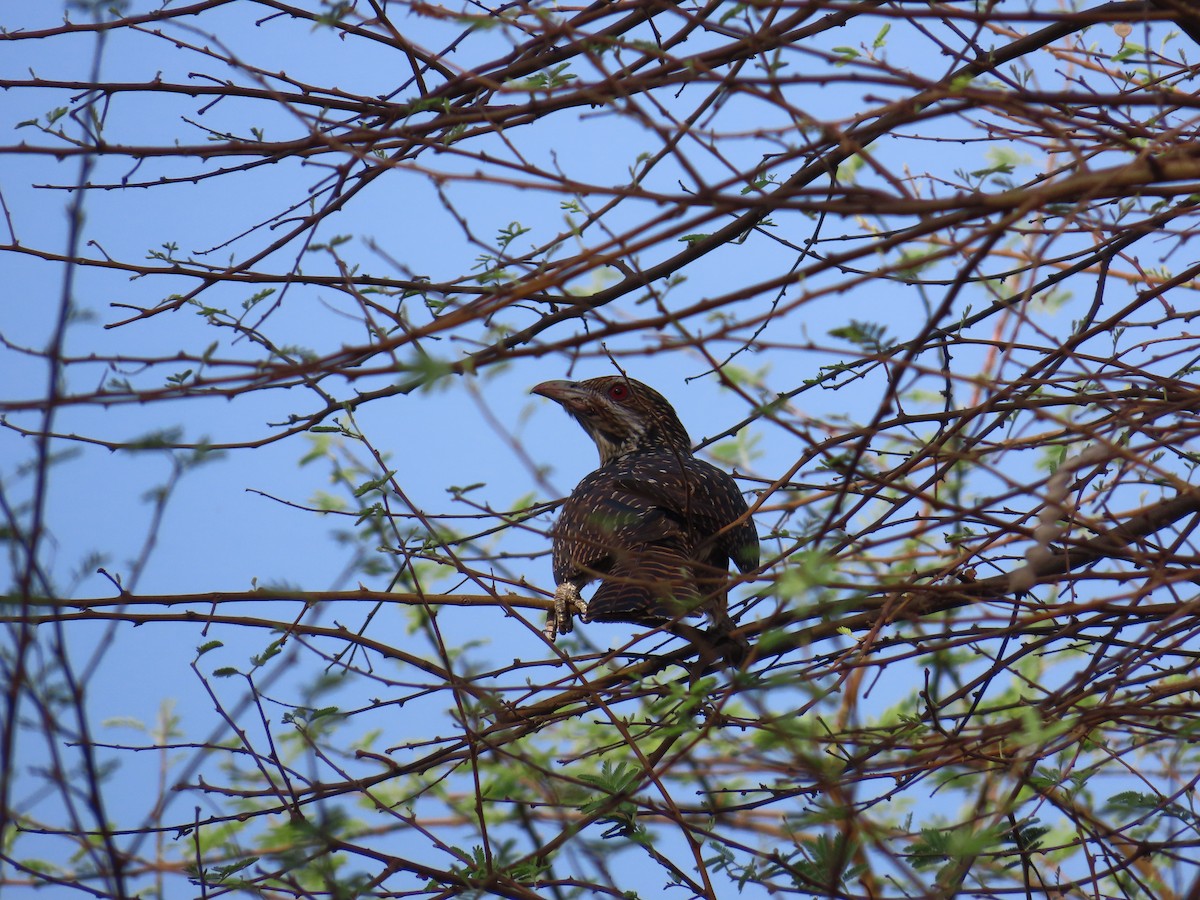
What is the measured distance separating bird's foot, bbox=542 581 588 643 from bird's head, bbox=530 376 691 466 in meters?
1.89

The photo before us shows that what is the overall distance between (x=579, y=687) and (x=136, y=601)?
1.69 metres

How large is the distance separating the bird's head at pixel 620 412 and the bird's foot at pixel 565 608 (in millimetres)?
1890

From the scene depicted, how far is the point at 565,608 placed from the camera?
541 centimetres

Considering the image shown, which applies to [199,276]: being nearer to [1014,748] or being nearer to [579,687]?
[579,687]

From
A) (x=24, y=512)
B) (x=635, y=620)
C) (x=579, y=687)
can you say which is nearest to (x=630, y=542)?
(x=635, y=620)

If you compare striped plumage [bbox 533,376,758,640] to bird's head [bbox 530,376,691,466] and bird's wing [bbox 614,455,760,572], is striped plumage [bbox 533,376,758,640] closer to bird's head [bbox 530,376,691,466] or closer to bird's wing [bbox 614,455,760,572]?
bird's wing [bbox 614,455,760,572]

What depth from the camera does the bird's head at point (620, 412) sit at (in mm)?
7324

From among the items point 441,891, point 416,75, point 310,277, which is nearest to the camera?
point 441,891

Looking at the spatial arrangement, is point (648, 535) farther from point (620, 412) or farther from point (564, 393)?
point (564, 393)

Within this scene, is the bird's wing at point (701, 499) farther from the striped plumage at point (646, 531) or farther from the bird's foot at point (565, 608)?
the bird's foot at point (565, 608)

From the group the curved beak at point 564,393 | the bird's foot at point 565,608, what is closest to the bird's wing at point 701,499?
the bird's foot at point 565,608

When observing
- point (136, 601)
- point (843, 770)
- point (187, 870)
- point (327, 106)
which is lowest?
point (843, 770)

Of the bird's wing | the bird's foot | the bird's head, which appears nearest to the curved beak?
the bird's head

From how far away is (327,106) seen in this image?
4.73 metres
